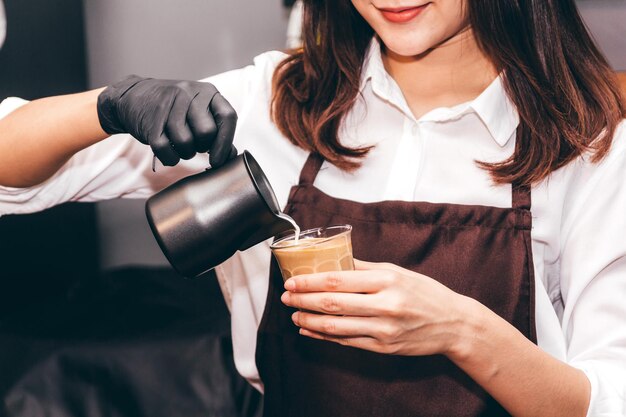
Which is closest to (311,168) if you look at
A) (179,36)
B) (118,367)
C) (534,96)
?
(534,96)

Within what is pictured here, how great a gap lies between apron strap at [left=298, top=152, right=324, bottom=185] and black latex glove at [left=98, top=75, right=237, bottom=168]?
1.09ft

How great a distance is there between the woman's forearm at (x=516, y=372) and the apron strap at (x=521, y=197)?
0.29 meters

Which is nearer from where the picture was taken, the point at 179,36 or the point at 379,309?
the point at 379,309

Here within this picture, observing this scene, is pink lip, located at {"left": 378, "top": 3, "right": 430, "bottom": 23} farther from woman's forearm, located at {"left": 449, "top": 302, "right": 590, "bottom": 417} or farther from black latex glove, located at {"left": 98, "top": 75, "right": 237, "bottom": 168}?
woman's forearm, located at {"left": 449, "top": 302, "right": 590, "bottom": 417}

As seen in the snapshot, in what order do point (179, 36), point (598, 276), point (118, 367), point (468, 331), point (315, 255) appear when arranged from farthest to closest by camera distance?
1. point (179, 36)
2. point (118, 367)
3. point (598, 276)
4. point (468, 331)
5. point (315, 255)

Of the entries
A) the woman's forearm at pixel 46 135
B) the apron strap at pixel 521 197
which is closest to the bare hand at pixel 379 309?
the apron strap at pixel 521 197

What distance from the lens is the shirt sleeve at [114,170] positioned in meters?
1.53

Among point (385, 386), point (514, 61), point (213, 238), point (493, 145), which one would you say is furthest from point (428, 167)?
point (213, 238)

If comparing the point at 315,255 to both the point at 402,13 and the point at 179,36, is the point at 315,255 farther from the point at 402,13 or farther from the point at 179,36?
the point at 179,36

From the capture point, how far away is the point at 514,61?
1.49m

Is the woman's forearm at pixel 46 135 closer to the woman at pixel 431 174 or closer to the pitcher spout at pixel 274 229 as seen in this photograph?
the woman at pixel 431 174

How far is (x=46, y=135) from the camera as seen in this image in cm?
140

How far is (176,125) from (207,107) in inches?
2.7

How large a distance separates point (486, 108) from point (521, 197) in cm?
20
